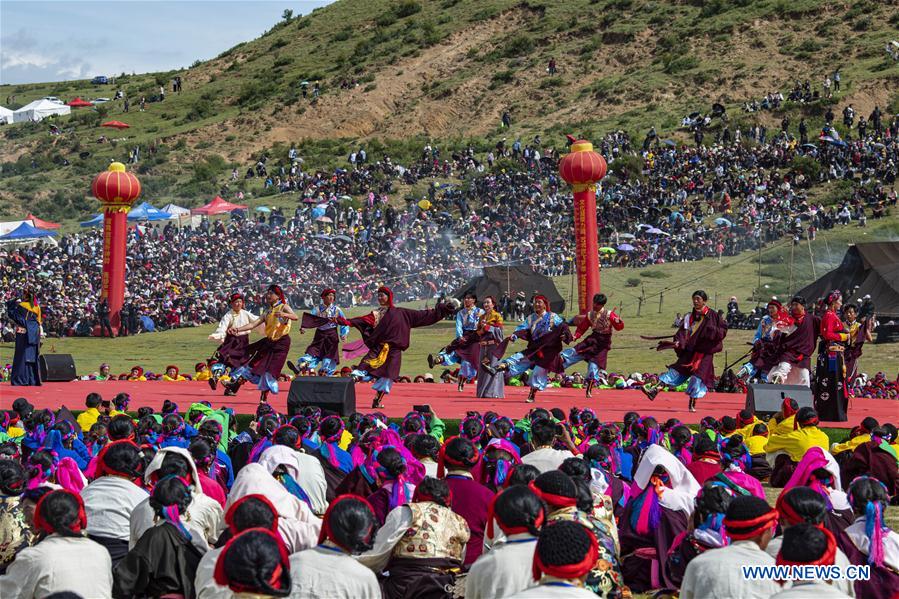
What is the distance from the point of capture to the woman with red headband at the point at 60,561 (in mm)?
6020

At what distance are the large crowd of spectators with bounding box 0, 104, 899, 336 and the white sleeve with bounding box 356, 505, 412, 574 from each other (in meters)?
30.8

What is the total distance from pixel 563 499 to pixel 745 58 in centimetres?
6609

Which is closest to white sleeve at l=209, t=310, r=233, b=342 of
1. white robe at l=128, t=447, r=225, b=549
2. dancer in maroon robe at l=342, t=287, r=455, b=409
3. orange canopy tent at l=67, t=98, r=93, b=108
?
dancer in maroon robe at l=342, t=287, r=455, b=409

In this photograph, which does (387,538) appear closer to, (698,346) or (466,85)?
(698,346)

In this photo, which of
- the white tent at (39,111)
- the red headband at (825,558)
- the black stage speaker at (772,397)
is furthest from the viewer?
the white tent at (39,111)

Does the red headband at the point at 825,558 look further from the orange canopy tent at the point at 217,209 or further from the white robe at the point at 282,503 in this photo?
the orange canopy tent at the point at 217,209

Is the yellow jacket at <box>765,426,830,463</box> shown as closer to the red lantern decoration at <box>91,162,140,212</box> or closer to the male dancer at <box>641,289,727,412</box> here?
the male dancer at <box>641,289,727,412</box>

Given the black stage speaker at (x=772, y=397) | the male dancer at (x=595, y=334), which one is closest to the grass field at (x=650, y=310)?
the male dancer at (x=595, y=334)

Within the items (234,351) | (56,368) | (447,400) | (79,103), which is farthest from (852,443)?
(79,103)

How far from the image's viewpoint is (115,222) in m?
35.8

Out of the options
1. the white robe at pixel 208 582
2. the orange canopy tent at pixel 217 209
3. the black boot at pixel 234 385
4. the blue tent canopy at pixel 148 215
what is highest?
the orange canopy tent at pixel 217 209

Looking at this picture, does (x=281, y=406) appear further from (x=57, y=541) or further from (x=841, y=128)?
(x=841, y=128)

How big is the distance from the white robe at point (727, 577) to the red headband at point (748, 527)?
77 mm

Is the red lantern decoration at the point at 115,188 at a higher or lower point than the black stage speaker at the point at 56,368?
higher
